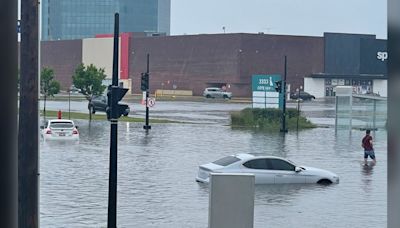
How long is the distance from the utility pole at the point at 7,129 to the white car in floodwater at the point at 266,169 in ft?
69.6

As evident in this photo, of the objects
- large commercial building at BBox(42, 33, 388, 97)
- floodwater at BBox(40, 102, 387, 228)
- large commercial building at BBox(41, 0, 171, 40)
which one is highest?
large commercial building at BBox(41, 0, 171, 40)

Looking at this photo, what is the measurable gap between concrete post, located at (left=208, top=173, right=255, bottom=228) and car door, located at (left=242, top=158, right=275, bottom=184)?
13979 millimetres

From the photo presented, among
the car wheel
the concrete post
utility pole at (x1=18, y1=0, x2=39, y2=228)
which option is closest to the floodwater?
the car wheel

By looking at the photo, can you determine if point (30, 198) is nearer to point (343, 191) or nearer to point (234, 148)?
point (343, 191)

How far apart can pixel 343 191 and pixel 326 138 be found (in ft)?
76.0

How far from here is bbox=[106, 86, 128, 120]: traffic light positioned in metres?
14.8

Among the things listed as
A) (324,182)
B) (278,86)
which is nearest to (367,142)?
(324,182)

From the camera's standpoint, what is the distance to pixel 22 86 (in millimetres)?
10914

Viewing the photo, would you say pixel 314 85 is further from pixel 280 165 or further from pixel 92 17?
pixel 280 165

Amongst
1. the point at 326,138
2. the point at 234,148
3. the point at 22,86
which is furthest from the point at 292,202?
the point at 326,138

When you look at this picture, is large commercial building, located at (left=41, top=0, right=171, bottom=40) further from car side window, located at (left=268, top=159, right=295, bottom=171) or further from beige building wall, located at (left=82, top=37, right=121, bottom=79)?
car side window, located at (left=268, top=159, right=295, bottom=171)

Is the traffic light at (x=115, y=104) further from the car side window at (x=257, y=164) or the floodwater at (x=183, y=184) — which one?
the car side window at (x=257, y=164)

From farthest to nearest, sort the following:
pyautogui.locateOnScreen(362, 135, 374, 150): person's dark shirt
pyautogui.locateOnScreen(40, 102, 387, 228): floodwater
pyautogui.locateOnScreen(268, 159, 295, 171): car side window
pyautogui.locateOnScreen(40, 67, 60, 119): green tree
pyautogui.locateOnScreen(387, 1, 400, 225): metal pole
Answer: pyautogui.locateOnScreen(40, 67, 60, 119): green tree < pyautogui.locateOnScreen(362, 135, 374, 150): person's dark shirt < pyautogui.locateOnScreen(268, 159, 295, 171): car side window < pyautogui.locateOnScreen(40, 102, 387, 228): floodwater < pyautogui.locateOnScreen(387, 1, 400, 225): metal pole

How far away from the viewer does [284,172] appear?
85.6ft
